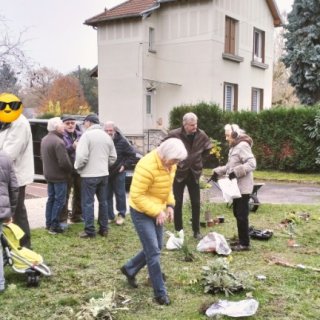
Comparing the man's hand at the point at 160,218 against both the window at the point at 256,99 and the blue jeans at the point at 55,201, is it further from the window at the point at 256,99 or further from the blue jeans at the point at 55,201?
the window at the point at 256,99

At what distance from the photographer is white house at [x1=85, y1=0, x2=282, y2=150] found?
22188 millimetres

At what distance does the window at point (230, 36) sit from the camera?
76.5ft

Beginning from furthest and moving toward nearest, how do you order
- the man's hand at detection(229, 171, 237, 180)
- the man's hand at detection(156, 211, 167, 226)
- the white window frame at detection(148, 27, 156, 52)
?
1. the white window frame at detection(148, 27, 156, 52)
2. the man's hand at detection(229, 171, 237, 180)
3. the man's hand at detection(156, 211, 167, 226)

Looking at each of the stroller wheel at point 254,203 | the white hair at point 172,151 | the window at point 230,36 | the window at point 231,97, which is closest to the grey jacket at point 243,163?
the white hair at point 172,151

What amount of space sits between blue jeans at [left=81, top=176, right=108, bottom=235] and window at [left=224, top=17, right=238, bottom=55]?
56.4 ft

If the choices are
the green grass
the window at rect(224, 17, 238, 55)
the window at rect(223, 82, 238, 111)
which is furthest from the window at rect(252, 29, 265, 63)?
the green grass

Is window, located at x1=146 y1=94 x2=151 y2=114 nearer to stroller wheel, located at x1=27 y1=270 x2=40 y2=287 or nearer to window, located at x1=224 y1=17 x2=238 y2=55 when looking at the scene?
window, located at x1=224 y1=17 x2=238 y2=55

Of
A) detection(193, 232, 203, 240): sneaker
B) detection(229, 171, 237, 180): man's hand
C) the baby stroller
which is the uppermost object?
detection(229, 171, 237, 180): man's hand

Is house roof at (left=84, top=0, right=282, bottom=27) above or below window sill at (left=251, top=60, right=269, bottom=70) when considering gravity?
above

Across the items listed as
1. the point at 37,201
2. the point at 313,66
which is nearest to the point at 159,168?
the point at 37,201

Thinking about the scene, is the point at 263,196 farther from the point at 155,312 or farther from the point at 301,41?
the point at 301,41

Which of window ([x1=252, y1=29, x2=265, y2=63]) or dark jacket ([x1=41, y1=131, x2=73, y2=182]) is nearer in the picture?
dark jacket ([x1=41, y1=131, x2=73, y2=182])

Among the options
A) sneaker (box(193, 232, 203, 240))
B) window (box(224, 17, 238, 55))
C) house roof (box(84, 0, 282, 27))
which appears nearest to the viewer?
sneaker (box(193, 232, 203, 240))

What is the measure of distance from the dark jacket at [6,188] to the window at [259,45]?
2273 cm
